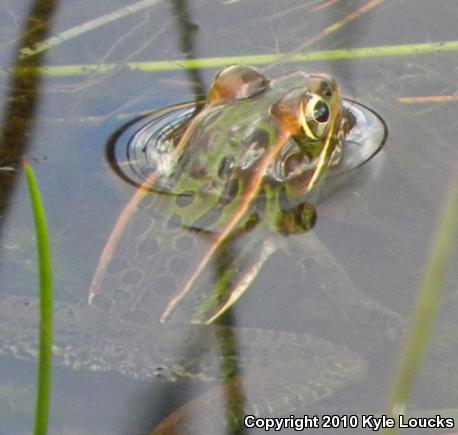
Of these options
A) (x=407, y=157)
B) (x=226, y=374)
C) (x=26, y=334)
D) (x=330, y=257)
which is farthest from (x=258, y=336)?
(x=407, y=157)

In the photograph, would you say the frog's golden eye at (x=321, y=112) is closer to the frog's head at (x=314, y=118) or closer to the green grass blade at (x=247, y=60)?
the frog's head at (x=314, y=118)

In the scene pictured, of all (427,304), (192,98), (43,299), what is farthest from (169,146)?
(427,304)

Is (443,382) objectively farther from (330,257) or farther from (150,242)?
(150,242)

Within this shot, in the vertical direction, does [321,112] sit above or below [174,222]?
above

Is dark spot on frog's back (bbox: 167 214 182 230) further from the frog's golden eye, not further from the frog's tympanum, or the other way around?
the frog's golden eye

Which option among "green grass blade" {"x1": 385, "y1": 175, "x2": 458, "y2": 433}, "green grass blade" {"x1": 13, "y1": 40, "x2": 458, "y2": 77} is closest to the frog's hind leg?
"green grass blade" {"x1": 13, "y1": 40, "x2": 458, "y2": 77}

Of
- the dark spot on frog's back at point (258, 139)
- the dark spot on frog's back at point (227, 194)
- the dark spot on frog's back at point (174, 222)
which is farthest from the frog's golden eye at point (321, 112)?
the dark spot on frog's back at point (174, 222)

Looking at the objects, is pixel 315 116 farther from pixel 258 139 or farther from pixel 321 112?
pixel 258 139
